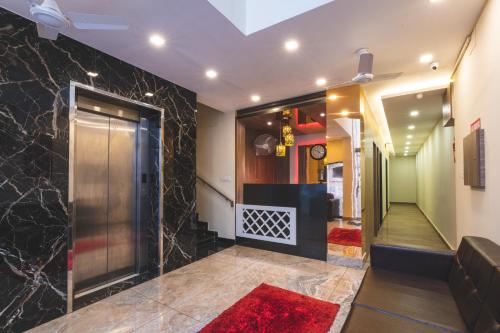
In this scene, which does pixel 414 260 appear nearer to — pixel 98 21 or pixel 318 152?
pixel 98 21

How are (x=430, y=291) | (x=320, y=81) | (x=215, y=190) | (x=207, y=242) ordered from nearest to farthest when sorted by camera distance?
(x=430, y=291)
(x=320, y=81)
(x=207, y=242)
(x=215, y=190)

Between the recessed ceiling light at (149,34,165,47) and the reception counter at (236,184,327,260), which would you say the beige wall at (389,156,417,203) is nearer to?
the reception counter at (236,184,327,260)

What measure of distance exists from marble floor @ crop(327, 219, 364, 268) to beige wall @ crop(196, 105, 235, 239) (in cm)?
213

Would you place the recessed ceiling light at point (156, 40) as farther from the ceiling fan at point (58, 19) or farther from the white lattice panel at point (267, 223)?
the white lattice panel at point (267, 223)

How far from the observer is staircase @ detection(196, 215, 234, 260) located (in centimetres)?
464

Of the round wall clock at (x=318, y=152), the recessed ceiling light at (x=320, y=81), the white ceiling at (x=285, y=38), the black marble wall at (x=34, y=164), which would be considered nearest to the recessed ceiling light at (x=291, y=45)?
the white ceiling at (x=285, y=38)

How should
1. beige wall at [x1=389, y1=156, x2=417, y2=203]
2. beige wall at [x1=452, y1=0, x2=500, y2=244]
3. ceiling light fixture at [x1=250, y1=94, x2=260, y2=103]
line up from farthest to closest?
beige wall at [x1=389, y1=156, x2=417, y2=203]
ceiling light fixture at [x1=250, y1=94, x2=260, y2=103]
beige wall at [x1=452, y1=0, x2=500, y2=244]

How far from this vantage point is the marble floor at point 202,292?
7.71 ft

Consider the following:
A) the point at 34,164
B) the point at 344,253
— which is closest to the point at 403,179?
the point at 344,253

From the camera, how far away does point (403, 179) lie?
43.5 feet

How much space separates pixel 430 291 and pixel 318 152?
5090 millimetres

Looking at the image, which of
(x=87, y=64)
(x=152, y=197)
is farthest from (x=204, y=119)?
(x=87, y=64)

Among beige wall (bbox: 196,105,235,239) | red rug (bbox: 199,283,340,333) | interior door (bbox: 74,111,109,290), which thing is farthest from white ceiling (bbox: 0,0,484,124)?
red rug (bbox: 199,283,340,333)

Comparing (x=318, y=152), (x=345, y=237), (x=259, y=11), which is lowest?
(x=345, y=237)
